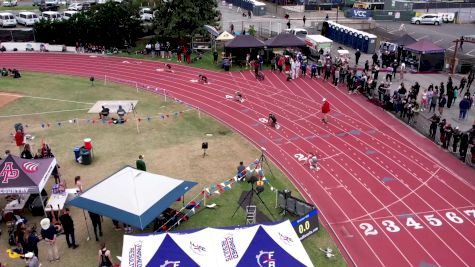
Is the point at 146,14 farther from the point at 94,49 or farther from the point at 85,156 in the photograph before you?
the point at 85,156

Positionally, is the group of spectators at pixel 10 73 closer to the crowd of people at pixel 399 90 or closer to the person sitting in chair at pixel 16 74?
the person sitting in chair at pixel 16 74

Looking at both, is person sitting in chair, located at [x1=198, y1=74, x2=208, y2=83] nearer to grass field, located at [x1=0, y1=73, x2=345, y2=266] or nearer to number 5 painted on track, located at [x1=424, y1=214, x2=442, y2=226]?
grass field, located at [x1=0, y1=73, x2=345, y2=266]

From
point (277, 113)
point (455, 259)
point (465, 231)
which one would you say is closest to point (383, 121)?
point (277, 113)

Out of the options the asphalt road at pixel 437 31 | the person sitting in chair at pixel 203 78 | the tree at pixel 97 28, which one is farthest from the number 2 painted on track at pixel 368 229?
the tree at pixel 97 28

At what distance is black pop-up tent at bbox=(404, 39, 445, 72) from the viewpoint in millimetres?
33719

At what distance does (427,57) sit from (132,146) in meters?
23.4

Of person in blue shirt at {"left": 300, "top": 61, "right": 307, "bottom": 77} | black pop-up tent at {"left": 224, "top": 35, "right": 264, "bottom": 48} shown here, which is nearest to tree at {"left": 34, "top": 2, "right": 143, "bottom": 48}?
black pop-up tent at {"left": 224, "top": 35, "right": 264, "bottom": 48}

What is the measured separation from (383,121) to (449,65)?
13.0 metres

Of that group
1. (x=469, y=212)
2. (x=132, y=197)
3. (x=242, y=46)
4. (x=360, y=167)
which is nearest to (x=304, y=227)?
(x=132, y=197)

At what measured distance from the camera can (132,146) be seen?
2167cm

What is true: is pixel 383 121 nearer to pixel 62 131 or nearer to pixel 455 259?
pixel 455 259

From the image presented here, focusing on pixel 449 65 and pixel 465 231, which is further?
pixel 449 65

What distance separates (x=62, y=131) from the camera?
2362cm

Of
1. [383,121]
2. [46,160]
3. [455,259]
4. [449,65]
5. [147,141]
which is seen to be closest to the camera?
[455,259]
